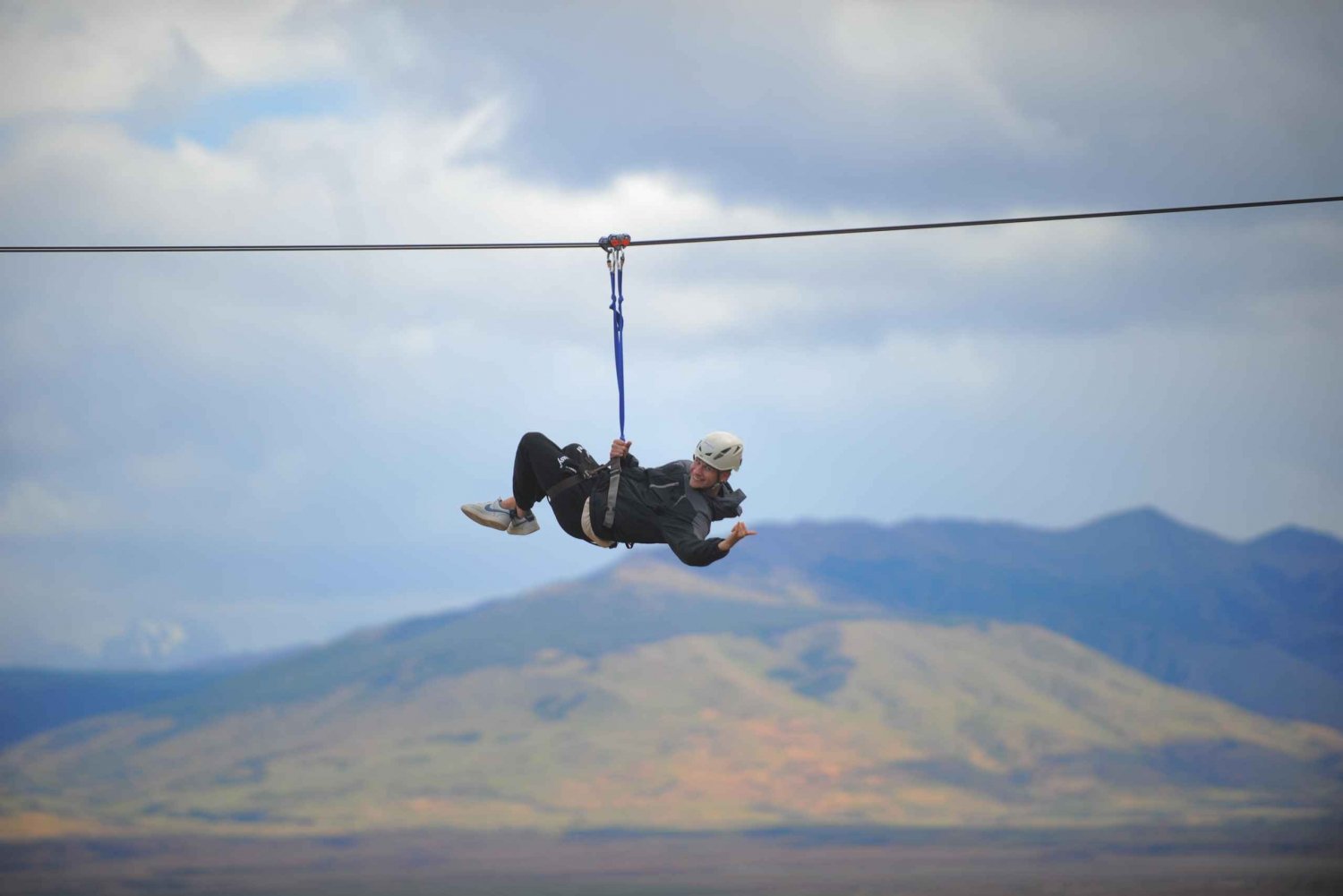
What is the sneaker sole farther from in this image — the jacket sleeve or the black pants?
the jacket sleeve

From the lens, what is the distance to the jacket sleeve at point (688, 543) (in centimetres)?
1482

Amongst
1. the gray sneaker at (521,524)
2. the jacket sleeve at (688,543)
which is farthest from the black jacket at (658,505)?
the gray sneaker at (521,524)

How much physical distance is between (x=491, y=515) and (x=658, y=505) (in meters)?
2.23

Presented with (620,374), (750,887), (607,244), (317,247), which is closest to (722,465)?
(620,374)

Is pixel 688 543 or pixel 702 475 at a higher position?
pixel 702 475

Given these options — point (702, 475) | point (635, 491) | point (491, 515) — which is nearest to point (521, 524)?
point (491, 515)

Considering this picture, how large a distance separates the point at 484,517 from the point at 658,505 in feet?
7.49

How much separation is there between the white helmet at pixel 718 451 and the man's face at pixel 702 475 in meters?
0.05

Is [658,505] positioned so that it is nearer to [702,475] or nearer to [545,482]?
[702,475]

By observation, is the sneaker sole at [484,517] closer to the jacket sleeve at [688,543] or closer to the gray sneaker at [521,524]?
the gray sneaker at [521,524]

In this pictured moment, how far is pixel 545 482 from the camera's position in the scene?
16469mm

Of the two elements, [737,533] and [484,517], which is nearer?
[737,533]

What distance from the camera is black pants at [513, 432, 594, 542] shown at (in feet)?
53.4

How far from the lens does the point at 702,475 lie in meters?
15.9
